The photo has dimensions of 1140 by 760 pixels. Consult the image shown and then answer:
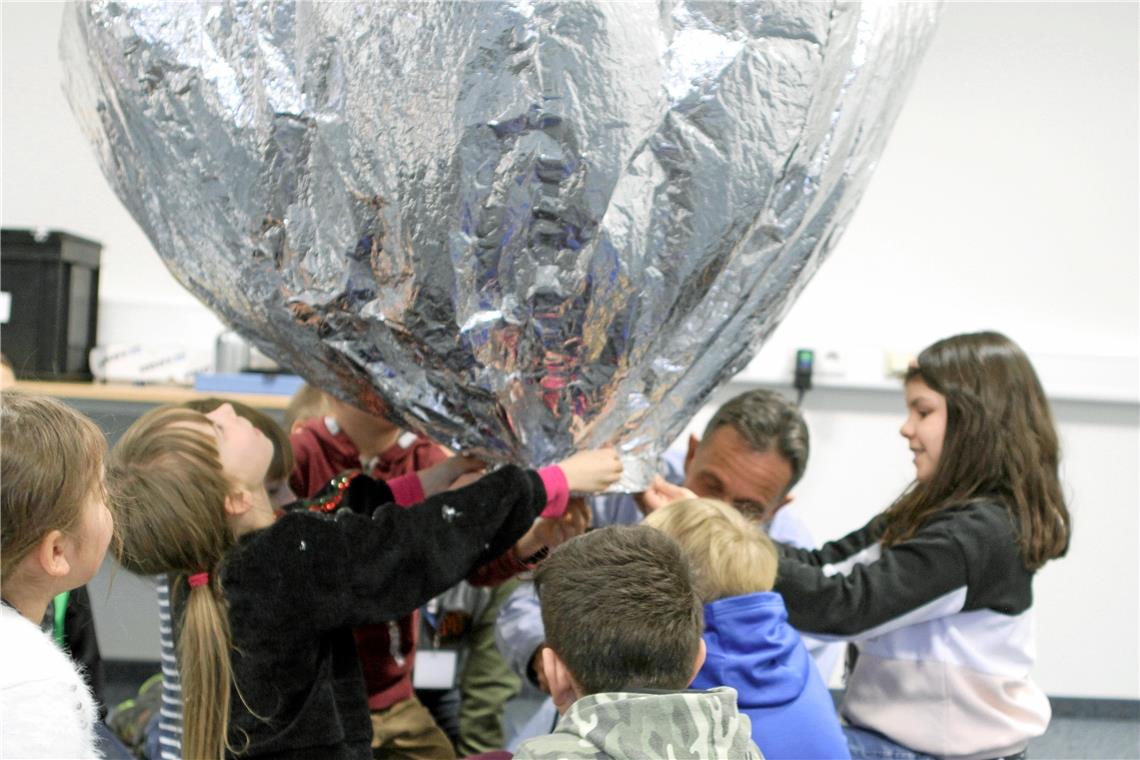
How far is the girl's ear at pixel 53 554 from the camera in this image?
0.76m

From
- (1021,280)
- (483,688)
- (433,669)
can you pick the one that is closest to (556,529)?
(433,669)

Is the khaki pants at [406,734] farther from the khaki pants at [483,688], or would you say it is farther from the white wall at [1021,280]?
the white wall at [1021,280]

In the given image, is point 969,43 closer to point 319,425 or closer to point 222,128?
point 319,425

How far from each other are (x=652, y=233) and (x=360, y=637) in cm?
62

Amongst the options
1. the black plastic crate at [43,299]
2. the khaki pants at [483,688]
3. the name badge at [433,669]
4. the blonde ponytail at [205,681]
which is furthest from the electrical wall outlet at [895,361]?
the blonde ponytail at [205,681]

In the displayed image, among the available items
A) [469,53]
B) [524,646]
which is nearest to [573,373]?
[469,53]

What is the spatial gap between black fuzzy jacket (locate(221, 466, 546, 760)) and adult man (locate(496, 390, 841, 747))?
38 centimetres

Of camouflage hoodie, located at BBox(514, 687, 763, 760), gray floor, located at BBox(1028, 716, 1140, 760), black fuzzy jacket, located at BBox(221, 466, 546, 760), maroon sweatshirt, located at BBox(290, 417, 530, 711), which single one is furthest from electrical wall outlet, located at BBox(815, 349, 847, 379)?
camouflage hoodie, located at BBox(514, 687, 763, 760)

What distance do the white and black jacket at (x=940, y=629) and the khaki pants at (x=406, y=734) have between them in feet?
1.40

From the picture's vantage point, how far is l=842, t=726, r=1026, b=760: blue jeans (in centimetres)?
130

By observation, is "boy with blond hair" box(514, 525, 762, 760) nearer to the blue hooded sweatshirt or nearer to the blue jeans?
the blue hooded sweatshirt

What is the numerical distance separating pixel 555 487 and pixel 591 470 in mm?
34

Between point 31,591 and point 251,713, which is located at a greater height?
point 31,591

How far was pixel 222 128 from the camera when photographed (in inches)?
30.1
